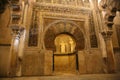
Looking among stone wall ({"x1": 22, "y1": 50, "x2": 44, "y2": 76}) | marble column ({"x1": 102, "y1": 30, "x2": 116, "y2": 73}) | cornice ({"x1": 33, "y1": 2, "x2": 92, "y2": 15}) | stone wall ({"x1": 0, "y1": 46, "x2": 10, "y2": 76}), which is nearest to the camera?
stone wall ({"x1": 0, "y1": 46, "x2": 10, "y2": 76})

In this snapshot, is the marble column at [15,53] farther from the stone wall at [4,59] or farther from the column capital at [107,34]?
the column capital at [107,34]

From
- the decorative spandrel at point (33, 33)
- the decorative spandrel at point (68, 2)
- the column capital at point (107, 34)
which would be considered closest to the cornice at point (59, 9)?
the decorative spandrel at point (68, 2)

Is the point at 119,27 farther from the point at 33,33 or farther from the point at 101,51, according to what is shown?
the point at 33,33

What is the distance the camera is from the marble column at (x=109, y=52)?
6031 mm

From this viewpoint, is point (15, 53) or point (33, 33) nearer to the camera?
point (15, 53)

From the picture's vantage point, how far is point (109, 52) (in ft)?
20.4

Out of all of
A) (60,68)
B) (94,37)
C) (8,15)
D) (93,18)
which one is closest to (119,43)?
(94,37)

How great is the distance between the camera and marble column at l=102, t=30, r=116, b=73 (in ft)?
19.8

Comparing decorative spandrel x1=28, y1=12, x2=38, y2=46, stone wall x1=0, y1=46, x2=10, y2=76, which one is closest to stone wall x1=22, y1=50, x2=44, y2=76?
decorative spandrel x1=28, y1=12, x2=38, y2=46

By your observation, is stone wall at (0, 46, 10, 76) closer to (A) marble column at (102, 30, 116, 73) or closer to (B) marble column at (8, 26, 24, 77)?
(B) marble column at (8, 26, 24, 77)

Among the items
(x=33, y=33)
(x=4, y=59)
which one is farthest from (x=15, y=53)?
(x=33, y=33)

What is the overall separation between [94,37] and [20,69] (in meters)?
4.15

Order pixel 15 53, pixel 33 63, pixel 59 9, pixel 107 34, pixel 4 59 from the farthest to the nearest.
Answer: pixel 59 9, pixel 107 34, pixel 33 63, pixel 4 59, pixel 15 53

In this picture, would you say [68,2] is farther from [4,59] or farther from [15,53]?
[4,59]
